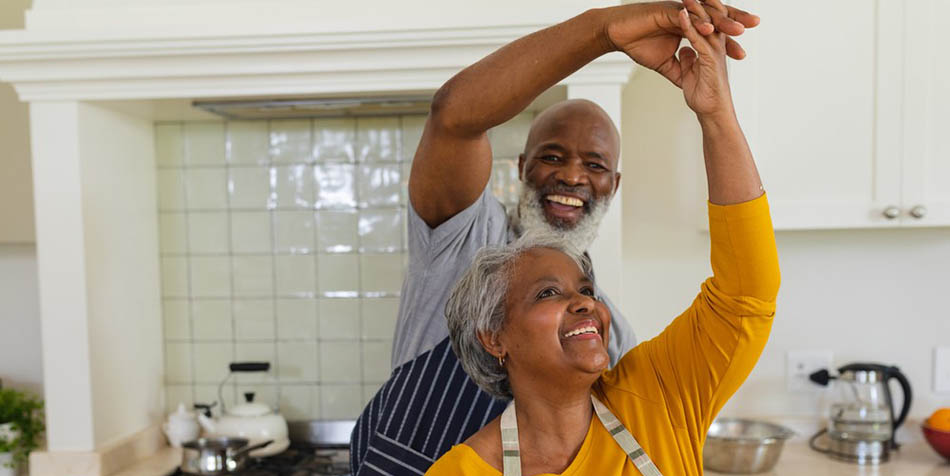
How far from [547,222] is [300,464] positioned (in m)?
1.11

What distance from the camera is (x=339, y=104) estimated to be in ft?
6.71

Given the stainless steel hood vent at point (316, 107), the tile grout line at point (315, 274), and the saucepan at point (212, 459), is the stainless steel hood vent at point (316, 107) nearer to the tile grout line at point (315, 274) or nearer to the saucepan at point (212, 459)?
the tile grout line at point (315, 274)

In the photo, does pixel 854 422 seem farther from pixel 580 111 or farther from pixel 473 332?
pixel 473 332

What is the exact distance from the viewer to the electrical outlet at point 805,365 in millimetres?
2273

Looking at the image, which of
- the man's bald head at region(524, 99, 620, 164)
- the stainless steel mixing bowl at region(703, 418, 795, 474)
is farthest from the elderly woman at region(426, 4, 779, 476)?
the stainless steel mixing bowl at region(703, 418, 795, 474)

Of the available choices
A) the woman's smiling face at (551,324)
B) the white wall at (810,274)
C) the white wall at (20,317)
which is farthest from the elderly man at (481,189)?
the white wall at (20,317)

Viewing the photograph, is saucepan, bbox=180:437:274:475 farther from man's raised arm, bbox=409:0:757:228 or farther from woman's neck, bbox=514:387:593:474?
man's raised arm, bbox=409:0:757:228

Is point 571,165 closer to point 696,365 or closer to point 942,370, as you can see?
point 696,365

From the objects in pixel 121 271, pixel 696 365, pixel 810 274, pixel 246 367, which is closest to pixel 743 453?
pixel 810 274

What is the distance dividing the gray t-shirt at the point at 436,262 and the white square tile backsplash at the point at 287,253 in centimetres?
103

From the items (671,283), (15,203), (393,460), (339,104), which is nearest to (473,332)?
(393,460)

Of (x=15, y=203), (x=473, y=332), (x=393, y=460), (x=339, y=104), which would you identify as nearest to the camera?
(x=473, y=332)

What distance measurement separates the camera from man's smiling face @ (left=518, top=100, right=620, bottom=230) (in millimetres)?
1425

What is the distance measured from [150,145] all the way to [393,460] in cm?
148
